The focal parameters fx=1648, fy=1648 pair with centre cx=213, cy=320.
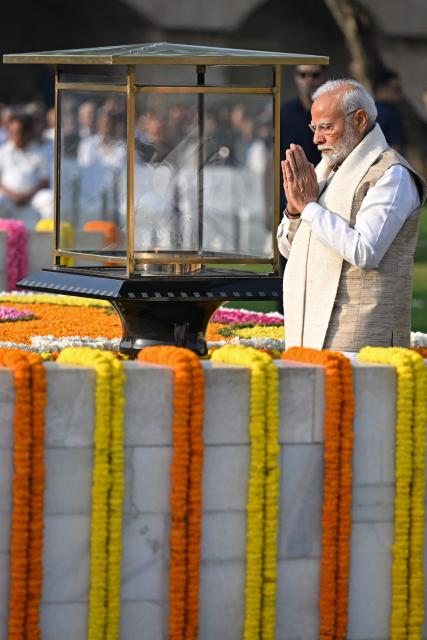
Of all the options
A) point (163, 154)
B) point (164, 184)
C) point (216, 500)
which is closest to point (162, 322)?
point (164, 184)

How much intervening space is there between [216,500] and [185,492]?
0.14 meters

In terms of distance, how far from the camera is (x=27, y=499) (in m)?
5.08

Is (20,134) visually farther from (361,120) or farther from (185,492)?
(185,492)

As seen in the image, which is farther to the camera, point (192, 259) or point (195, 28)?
point (195, 28)

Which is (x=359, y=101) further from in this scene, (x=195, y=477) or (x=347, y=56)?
(x=347, y=56)

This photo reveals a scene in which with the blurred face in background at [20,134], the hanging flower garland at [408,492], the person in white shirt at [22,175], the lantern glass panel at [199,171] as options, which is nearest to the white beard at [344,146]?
the hanging flower garland at [408,492]

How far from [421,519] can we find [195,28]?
24995 mm

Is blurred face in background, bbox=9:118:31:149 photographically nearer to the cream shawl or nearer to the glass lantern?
the glass lantern

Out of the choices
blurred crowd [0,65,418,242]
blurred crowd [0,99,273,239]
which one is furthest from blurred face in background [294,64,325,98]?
blurred crowd [0,99,273,239]

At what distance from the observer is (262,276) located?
7.83 m

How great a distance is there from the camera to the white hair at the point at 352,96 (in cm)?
629

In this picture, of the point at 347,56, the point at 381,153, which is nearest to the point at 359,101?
the point at 381,153

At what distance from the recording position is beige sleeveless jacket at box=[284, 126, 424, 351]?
20.6 ft

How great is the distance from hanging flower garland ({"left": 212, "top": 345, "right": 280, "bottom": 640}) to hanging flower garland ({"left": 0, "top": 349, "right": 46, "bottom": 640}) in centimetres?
68
